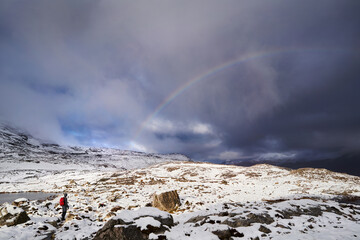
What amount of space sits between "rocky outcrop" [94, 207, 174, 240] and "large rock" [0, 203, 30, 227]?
9076 mm

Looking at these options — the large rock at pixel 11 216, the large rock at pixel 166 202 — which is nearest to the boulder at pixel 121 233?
the large rock at pixel 11 216

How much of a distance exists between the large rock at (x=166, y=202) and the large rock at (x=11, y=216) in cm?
1141

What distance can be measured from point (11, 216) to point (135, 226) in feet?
38.0

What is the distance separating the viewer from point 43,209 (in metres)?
17.8

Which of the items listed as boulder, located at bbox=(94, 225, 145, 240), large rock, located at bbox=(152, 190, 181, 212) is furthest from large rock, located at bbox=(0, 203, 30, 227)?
large rock, located at bbox=(152, 190, 181, 212)

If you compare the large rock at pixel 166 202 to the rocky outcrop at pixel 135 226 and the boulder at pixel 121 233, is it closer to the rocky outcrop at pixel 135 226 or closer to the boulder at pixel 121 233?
the rocky outcrop at pixel 135 226

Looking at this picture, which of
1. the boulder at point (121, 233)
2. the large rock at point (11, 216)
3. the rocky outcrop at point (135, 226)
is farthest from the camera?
the large rock at point (11, 216)

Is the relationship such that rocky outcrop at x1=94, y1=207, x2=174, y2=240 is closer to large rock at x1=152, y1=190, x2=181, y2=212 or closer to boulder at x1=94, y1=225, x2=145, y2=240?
boulder at x1=94, y1=225, x2=145, y2=240

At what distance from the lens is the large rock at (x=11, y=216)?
40.4 ft

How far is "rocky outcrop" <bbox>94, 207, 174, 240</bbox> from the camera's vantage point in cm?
857

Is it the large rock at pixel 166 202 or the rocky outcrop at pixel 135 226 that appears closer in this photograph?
the rocky outcrop at pixel 135 226

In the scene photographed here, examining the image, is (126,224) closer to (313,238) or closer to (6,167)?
(313,238)

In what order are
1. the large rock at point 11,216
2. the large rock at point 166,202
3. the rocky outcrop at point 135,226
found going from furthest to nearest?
the large rock at point 166,202 → the large rock at point 11,216 → the rocky outcrop at point 135,226

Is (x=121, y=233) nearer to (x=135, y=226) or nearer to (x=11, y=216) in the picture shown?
(x=135, y=226)
